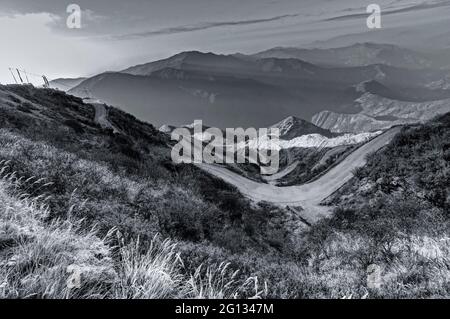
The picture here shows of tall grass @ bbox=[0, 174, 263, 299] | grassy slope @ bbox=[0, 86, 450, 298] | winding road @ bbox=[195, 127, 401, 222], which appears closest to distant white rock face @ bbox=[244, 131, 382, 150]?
A: winding road @ bbox=[195, 127, 401, 222]

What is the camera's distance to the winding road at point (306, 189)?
34625 millimetres

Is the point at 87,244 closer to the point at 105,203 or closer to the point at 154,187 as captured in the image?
the point at 105,203

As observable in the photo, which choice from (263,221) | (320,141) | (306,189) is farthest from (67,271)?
(320,141)

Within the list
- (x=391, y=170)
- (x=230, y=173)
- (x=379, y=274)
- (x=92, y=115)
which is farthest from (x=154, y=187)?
(x=92, y=115)

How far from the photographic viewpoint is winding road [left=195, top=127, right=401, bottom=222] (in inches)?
1363

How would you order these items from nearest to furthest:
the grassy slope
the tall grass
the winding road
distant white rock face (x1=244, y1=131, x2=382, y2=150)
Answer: the tall grass → the grassy slope → the winding road → distant white rock face (x1=244, y1=131, x2=382, y2=150)

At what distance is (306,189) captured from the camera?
40.8 meters

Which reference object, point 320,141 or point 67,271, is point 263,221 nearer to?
point 67,271

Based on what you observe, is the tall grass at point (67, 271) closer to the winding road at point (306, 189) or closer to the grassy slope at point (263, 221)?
the grassy slope at point (263, 221)

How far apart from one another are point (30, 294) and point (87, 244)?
1.55 meters

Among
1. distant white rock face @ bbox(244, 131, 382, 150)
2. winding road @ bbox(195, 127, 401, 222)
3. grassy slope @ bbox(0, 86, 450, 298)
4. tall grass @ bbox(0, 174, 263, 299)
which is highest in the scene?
tall grass @ bbox(0, 174, 263, 299)

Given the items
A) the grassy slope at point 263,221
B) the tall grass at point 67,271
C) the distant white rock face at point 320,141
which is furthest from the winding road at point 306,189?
the distant white rock face at point 320,141

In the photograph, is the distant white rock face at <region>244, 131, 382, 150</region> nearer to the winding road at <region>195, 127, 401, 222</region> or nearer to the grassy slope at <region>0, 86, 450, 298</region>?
the winding road at <region>195, 127, 401, 222</region>
